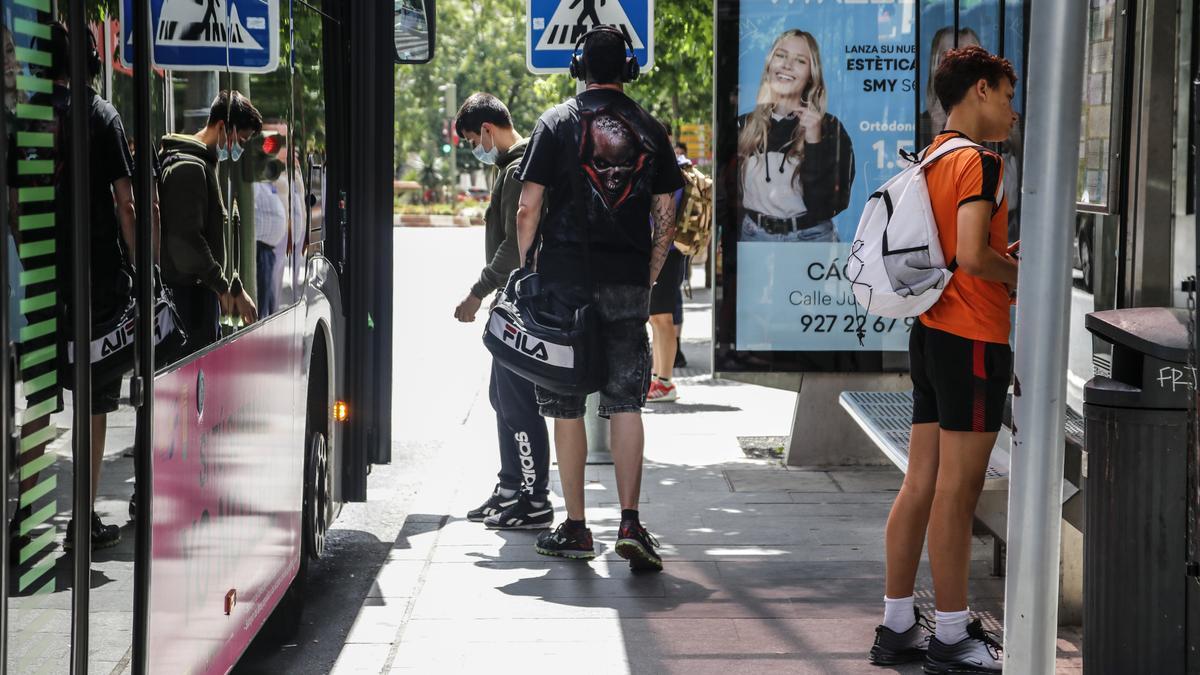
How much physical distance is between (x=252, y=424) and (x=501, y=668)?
1215 millimetres

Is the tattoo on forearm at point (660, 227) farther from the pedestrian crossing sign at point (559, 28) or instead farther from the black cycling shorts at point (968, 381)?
the pedestrian crossing sign at point (559, 28)

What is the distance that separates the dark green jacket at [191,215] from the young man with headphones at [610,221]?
7.89 feet

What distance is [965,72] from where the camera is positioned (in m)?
4.75

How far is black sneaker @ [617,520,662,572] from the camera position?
20.2ft

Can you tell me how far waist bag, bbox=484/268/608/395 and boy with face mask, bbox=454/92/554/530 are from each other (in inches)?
26.3

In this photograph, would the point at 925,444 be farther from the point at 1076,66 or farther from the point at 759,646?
the point at 1076,66

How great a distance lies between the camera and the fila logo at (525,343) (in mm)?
6111

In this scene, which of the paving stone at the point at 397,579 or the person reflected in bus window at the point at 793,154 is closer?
the paving stone at the point at 397,579

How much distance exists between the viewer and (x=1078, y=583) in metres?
5.53

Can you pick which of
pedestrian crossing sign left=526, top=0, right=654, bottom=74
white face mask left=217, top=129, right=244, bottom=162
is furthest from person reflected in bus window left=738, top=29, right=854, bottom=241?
white face mask left=217, top=129, right=244, bottom=162

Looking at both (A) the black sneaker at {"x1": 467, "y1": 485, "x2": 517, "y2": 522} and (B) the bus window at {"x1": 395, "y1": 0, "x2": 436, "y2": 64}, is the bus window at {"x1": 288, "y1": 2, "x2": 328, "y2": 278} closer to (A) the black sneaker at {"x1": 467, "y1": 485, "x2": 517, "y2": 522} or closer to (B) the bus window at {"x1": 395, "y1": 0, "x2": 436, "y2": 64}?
(B) the bus window at {"x1": 395, "y1": 0, "x2": 436, "y2": 64}

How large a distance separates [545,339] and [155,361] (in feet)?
9.50

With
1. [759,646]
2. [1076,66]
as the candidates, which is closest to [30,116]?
[1076,66]

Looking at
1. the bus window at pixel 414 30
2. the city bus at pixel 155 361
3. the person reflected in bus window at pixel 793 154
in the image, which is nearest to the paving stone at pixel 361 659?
the city bus at pixel 155 361
